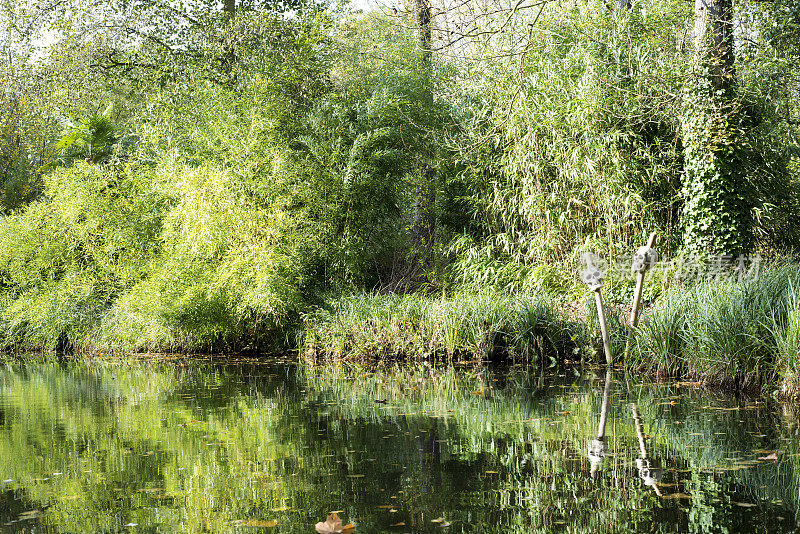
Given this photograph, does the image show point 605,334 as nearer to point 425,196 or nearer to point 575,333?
point 575,333

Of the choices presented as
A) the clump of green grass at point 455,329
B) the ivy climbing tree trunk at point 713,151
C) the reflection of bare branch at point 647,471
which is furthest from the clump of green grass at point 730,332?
the reflection of bare branch at point 647,471

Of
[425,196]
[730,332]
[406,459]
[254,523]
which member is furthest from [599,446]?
[425,196]

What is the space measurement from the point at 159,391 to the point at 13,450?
292 centimetres

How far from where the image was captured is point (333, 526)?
3.21 metres

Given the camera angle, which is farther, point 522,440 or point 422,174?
point 422,174

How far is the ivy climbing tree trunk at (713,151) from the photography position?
9.98 metres

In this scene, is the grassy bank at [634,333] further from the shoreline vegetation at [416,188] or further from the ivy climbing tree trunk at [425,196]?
the ivy climbing tree trunk at [425,196]

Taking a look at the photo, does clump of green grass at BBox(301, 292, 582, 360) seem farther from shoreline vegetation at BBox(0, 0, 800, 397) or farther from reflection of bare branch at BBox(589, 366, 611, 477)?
reflection of bare branch at BBox(589, 366, 611, 477)

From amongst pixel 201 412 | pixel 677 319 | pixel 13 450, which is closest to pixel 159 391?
pixel 201 412

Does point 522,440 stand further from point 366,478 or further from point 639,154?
point 639,154

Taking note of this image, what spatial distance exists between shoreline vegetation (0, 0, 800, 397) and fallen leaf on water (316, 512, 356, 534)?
5380 millimetres

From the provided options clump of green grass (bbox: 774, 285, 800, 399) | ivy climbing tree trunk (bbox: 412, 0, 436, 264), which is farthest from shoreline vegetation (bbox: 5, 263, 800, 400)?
ivy climbing tree trunk (bbox: 412, 0, 436, 264)

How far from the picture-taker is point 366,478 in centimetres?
414

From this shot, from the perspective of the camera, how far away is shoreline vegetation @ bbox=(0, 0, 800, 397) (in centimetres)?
1002
